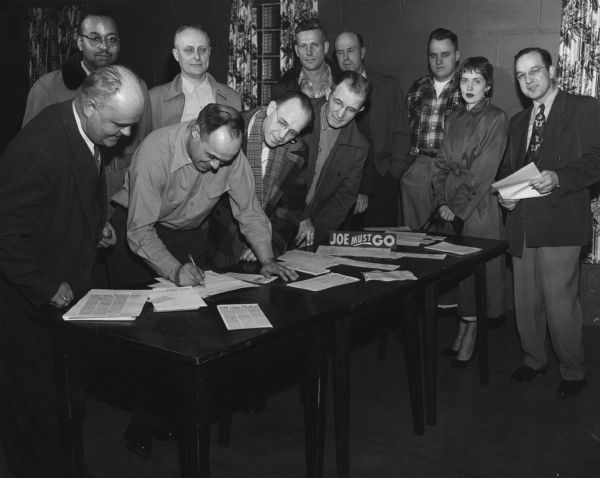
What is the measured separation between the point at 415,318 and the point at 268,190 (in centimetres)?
97

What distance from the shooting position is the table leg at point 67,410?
2557mm

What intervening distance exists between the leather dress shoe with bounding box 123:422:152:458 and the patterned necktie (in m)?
2.42

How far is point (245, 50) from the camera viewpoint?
663cm

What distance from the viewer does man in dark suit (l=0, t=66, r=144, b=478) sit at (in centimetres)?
258

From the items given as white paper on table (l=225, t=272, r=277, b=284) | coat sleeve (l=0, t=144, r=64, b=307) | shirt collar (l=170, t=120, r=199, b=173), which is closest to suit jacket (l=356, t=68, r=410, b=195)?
white paper on table (l=225, t=272, r=277, b=284)

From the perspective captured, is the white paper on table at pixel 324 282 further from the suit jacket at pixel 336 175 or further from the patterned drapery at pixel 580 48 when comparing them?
the patterned drapery at pixel 580 48

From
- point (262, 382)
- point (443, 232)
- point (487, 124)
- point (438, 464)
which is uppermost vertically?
point (487, 124)

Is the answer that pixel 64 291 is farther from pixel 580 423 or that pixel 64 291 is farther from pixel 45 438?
pixel 580 423

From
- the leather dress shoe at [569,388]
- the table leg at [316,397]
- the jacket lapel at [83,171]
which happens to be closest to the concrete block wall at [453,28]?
the leather dress shoe at [569,388]

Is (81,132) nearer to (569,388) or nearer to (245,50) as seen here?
(569,388)

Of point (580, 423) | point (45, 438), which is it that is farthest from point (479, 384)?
point (45, 438)

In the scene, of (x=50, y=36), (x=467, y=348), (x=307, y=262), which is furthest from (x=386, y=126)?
(x=50, y=36)

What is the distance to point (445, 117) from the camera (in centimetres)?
474

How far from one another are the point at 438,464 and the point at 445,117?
2.36 metres
